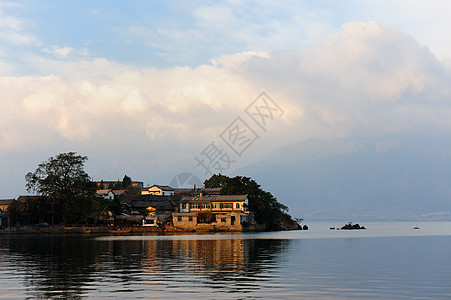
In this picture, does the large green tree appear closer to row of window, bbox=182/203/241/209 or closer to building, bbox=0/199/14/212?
row of window, bbox=182/203/241/209

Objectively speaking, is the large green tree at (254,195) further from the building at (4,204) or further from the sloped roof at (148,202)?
the building at (4,204)

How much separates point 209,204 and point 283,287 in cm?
9323

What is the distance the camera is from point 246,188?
125125 millimetres

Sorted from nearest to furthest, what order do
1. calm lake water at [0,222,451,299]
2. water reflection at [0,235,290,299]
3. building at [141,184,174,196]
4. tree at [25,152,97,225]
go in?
calm lake water at [0,222,451,299] < water reflection at [0,235,290,299] < tree at [25,152,97,225] < building at [141,184,174,196]

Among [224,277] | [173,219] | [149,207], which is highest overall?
[149,207]

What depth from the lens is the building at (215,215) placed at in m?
113

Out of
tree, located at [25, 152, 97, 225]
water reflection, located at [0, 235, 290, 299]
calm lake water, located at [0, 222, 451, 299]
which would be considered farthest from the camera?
tree, located at [25, 152, 97, 225]

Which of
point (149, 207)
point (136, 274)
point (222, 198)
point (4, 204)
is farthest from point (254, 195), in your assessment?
point (136, 274)

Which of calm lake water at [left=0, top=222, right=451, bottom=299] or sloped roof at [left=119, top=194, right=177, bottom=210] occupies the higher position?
sloped roof at [left=119, top=194, right=177, bottom=210]

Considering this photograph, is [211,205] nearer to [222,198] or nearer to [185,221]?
[222,198]

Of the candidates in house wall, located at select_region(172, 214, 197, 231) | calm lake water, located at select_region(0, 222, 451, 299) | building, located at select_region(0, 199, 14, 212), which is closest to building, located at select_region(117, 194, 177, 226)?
house wall, located at select_region(172, 214, 197, 231)

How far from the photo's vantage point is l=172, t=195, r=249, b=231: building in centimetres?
11275

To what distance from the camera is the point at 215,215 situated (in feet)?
383

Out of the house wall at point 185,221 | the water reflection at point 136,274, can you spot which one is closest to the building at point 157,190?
the house wall at point 185,221
